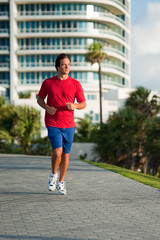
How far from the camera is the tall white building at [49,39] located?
184 feet

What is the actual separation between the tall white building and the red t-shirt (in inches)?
1923

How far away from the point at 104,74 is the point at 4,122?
37698 mm

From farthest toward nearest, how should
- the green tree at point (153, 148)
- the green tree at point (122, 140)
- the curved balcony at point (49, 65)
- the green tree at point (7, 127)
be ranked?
the curved balcony at point (49, 65) → the green tree at point (7, 127) → the green tree at point (122, 140) → the green tree at point (153, 148)

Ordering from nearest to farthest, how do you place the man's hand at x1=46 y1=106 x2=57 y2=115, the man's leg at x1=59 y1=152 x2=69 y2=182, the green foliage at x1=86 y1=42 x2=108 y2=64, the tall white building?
the man's hand at x1=46 y1=106 x2=57 y2=115, the man's leg at x1=59 y1=152 x2=69 y2=182, the green foliage at x1=86 y1=42 x2=108 y2=64, the tall white building

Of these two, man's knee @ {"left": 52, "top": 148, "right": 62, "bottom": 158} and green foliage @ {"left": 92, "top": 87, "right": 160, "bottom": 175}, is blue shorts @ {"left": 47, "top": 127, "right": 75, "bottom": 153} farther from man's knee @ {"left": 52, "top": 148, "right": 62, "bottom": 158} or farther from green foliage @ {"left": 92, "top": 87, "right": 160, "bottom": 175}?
green foliage @ {"left": 92, "top": 87, "right": 160, "bottom": 175}

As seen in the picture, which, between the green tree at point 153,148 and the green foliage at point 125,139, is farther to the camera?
the green foliage at point 125,139

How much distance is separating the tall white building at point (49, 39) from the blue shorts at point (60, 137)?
48744mm

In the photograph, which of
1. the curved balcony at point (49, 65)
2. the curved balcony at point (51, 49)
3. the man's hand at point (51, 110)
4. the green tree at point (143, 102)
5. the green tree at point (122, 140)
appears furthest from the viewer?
the curved balcony at point (49, 65)

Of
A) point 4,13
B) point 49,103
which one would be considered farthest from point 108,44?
point 49,103

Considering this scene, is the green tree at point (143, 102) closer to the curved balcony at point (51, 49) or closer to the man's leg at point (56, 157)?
the curved balcony at point (51, 49)

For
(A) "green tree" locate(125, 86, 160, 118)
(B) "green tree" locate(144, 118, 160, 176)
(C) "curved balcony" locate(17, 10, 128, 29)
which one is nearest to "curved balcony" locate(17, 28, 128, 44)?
(C) "curved balcony" locate(17, 10, 128, 29)

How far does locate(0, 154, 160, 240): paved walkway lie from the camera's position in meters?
3.88

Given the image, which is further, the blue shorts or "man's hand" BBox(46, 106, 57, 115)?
the blue shorts

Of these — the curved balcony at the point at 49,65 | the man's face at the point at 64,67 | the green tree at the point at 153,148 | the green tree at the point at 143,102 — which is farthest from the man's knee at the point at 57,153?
the curved balcony at the point at 49,65
